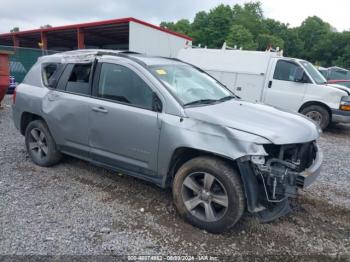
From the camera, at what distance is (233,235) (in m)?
2.99

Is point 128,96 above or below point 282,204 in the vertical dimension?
above

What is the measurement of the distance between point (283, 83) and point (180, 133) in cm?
640

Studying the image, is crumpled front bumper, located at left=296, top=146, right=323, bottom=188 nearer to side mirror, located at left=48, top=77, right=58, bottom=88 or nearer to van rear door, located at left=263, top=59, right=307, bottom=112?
side mirror, located at left=48, top=77, right=58, bottom=88

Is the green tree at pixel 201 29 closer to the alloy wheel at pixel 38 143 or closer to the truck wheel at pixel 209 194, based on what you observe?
the alloy wheel at pixel 38 143

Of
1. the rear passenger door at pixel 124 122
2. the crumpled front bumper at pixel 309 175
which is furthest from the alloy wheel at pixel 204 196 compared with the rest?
the crumpled front bumper at pixel 309 175

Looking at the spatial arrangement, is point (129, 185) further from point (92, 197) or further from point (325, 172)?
point (325, 172)

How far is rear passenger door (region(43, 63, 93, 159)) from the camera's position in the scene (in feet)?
12.5

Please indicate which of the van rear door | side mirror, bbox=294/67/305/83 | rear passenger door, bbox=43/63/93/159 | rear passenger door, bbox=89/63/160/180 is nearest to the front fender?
rear passenger door, bbox=89/63/160/180

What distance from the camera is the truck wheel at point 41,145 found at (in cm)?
434

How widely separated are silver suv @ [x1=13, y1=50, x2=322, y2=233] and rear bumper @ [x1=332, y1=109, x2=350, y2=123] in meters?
5.14

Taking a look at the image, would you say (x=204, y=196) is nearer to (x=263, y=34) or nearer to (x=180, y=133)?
(x=180, y=133)

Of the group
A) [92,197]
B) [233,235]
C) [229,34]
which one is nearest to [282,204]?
[233,235]

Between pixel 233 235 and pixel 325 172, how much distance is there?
2.85 meters

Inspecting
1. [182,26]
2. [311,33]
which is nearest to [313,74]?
[182,26]
